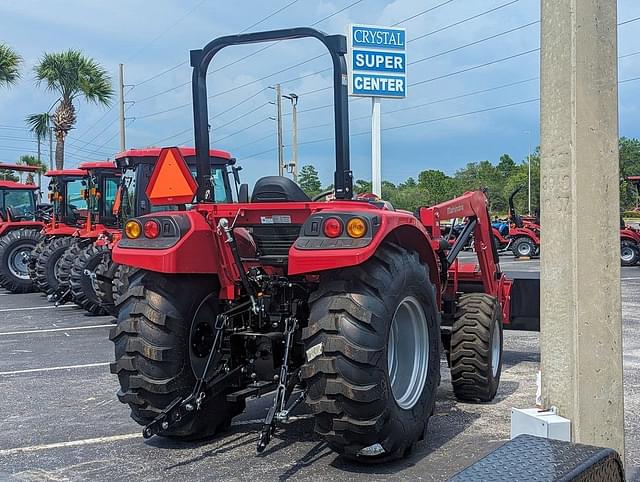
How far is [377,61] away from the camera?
14117mm

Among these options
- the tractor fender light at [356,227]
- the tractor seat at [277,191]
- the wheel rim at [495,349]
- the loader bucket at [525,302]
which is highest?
the tractor seat at [277,191]

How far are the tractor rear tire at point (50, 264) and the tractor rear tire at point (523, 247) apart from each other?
15633 millimetres

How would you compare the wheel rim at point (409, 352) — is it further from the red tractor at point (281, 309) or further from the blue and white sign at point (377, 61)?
the blue and white sign at point (377, 61)

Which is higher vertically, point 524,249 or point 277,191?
point 277,191

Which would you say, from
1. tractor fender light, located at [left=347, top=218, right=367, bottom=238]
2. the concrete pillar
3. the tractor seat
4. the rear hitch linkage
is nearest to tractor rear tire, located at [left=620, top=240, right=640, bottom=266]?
the tractor seat

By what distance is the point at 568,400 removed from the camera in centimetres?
310

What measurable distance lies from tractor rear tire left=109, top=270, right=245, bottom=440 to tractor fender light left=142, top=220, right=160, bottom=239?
0.26 meters

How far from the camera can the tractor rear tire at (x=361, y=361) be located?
4.48 metres

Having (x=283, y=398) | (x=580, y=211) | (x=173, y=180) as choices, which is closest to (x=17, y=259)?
(x=173, y=180)

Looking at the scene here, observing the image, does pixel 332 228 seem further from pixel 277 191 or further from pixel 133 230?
pixel 133 230

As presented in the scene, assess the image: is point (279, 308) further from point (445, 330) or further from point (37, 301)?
point (37, 301)

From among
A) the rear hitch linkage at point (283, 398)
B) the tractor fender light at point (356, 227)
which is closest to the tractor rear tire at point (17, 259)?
the rear hitch linkage at point (283, 398)

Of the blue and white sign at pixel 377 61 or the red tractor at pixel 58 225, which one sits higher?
the blue and white sign at pixel 377 61

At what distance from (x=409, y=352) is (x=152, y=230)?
1.93 meters
